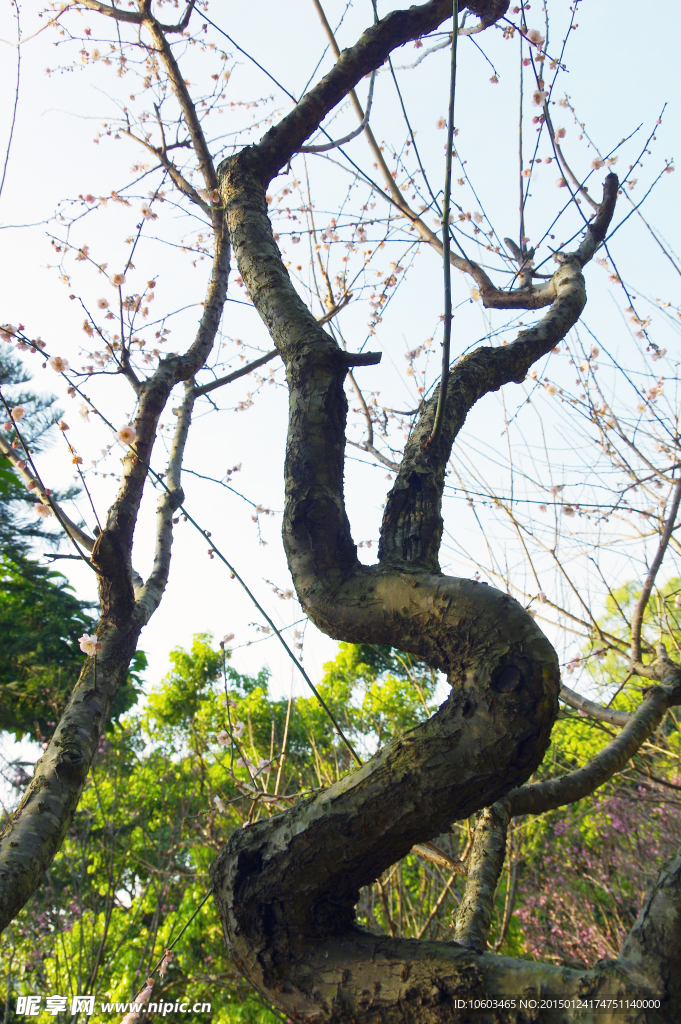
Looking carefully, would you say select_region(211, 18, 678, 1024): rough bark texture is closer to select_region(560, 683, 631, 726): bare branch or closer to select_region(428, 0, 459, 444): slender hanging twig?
select_region(428, 0, 459, 444): slender hanging twig

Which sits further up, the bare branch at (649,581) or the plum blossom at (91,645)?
the bare branch at (649,581)

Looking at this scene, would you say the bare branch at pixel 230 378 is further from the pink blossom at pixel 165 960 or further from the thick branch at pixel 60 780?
the pink blossom at pixel 165 960

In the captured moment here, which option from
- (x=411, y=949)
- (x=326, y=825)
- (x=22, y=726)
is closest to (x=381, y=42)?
(x=326, y=825)

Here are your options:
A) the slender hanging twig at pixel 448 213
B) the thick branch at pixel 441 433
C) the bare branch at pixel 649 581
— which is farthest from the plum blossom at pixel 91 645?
Answer: the bare branch at pixel 649 581

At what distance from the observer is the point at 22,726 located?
6.15 metres

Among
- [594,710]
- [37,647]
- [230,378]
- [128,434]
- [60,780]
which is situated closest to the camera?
[60,780]

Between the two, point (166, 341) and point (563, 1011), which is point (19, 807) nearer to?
point (563, 1011)

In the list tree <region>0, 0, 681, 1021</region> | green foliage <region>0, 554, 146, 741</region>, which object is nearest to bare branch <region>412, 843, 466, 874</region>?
tree <region>0, 0, 681, 1021</region>

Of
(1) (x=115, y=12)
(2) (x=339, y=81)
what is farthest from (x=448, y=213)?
(1) (x=115, y=12)

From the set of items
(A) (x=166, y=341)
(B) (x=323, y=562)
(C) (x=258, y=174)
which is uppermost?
(A) (x=166, y=341)

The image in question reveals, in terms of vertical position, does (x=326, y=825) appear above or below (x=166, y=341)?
below

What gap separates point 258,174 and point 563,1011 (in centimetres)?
174

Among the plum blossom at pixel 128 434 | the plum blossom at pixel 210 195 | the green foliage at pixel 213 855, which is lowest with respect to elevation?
the green foliage at pixel 213 855

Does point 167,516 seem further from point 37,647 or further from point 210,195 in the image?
point 37,647
